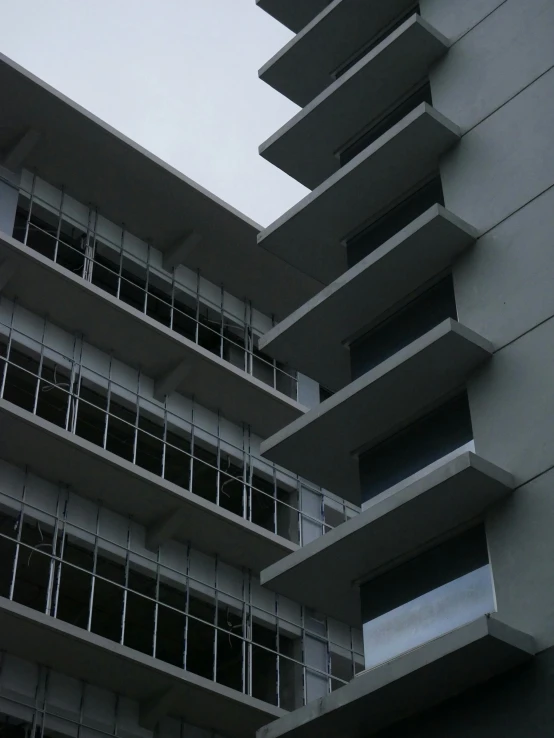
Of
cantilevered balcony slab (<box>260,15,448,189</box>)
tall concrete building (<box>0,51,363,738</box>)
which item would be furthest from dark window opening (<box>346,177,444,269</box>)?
tall concrete building (<box>0,51,363,738</box>)

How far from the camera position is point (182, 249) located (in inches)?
1103

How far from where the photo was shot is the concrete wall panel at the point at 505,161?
54.3ft

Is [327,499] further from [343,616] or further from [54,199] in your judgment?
[343,616]

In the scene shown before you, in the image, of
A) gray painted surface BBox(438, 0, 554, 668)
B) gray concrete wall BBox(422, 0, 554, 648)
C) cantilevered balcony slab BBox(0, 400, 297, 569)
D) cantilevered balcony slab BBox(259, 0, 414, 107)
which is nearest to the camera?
gray painted surface BBox(438, 0, 554, 668)

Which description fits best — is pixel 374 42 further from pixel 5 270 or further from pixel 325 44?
pixel 5 270

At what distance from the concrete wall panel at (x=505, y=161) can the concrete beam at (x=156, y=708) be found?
10272mm

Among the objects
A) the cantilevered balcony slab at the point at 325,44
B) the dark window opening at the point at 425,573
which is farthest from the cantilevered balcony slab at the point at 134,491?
the dark window opening at the point at 425,573

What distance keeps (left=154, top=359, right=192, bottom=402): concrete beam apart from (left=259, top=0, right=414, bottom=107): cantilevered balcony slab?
6.30 m

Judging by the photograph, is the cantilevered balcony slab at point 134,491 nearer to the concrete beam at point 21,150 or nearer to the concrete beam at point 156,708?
the concrete beam at point 156,708

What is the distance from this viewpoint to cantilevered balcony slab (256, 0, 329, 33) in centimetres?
2383

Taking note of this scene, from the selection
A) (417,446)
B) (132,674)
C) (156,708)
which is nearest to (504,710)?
(417,446)

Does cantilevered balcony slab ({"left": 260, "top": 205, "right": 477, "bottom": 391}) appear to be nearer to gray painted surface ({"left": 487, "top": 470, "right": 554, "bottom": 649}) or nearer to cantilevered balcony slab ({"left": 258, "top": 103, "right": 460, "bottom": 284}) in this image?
cantilevered balcony slab ({"left": 258, "top": 103, "right": 460, "bottom": 284})

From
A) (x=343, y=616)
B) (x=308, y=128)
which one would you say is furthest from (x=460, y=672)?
(x=308, y=128)

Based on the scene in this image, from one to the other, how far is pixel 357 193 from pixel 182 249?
30.5 feet
